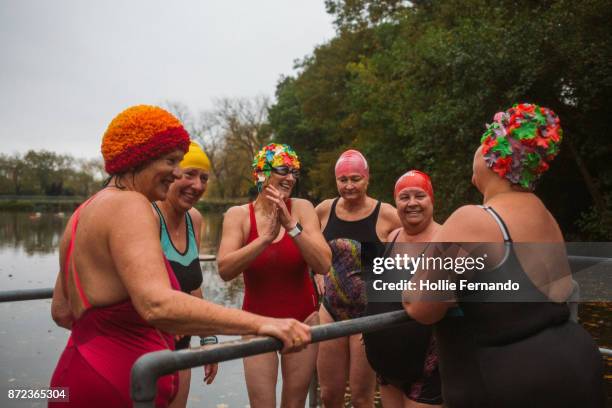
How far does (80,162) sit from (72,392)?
101m

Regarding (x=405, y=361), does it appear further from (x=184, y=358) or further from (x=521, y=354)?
(x=184, y=358)

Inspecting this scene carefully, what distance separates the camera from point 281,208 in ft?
11.0

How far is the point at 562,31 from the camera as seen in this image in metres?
14.8

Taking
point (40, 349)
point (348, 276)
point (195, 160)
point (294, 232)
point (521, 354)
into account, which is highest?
point (195, 160)

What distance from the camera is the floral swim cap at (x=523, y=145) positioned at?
7.36ft

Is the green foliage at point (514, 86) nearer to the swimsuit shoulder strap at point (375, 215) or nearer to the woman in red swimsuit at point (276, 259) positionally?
the swimsuit shoulder strap at point (375, 215)

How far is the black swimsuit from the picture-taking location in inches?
81.4

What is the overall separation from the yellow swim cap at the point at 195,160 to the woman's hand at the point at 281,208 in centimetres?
48

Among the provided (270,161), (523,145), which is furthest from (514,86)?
(523,145)

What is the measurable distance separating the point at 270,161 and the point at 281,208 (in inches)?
22.8

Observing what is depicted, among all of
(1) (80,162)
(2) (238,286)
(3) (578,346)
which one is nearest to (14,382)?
(3) (578,346)

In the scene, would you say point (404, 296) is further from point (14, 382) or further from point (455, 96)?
point (455, 96)

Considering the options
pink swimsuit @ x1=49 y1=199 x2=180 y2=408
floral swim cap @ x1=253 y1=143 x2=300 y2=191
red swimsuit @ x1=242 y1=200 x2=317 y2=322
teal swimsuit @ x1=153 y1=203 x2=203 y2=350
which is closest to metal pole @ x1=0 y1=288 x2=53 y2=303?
teal swimsuit @ x1=153 y1=203 x2=203 y2=350

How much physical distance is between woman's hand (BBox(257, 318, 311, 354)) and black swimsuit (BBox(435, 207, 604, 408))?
0.71m
